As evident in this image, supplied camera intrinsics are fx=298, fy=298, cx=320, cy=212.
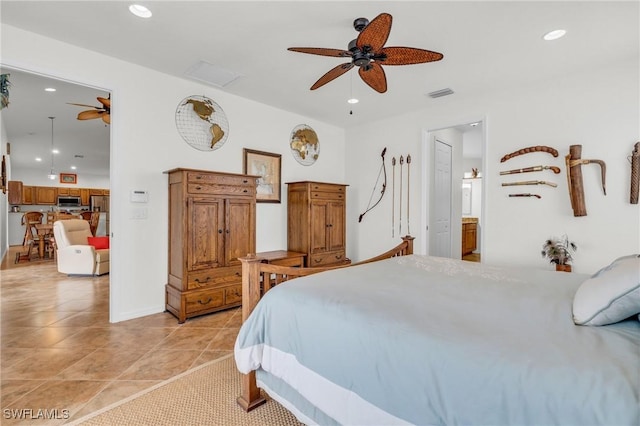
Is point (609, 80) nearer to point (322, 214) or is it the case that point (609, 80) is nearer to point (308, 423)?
point (322, 214)

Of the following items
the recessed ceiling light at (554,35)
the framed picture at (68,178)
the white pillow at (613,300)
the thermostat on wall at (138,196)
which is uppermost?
the recessed ceiling light at (554,35)

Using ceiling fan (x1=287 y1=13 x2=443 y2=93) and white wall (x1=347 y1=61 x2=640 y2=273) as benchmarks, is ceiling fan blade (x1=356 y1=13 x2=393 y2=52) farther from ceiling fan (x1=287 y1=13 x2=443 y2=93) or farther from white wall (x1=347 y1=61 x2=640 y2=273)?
white wall (x1=347 y1=61 x2=640 y2=273)

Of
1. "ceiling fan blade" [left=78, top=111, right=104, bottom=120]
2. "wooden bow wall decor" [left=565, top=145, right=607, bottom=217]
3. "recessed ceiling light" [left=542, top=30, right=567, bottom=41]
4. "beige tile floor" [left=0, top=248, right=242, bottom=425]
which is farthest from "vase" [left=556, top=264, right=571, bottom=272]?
"ceiling fan blade" [left=78, top=111, right=104, bottom=120]

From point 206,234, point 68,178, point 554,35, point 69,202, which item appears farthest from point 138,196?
point 68,178

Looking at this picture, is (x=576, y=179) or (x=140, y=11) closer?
(x=140, y=11)

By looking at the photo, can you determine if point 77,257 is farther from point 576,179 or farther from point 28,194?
point 576,179

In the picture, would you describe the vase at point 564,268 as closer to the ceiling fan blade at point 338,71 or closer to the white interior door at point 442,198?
the white interior door at point 442,198

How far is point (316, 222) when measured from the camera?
439 centimetres

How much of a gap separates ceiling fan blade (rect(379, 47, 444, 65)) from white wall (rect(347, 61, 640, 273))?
6.82ft

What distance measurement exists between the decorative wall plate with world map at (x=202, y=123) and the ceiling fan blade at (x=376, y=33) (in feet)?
7.67

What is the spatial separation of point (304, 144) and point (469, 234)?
5029 mm

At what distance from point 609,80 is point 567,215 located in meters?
1.42

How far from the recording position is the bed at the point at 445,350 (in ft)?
2.77

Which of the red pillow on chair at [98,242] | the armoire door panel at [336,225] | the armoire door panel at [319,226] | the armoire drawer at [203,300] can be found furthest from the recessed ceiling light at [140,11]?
the red pillow on chair at [98,242]
